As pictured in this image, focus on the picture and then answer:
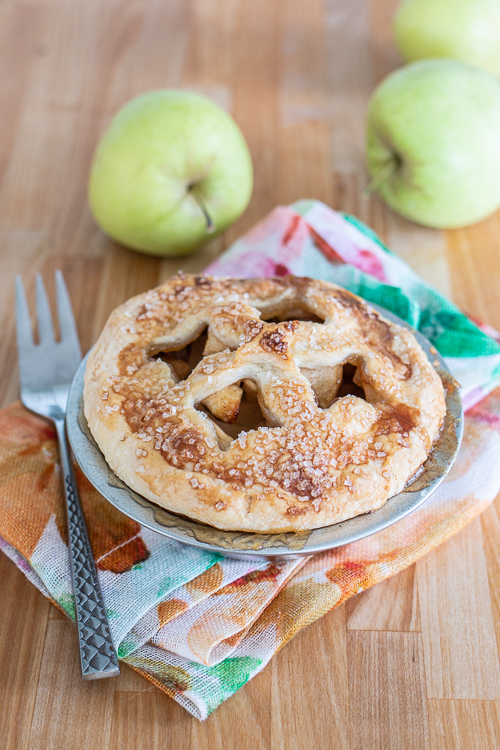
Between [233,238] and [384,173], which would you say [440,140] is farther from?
[233,238]

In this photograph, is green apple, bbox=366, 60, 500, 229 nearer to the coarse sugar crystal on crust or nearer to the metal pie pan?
the coarse sugar crystal on crust

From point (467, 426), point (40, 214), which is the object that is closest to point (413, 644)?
point (467, 426)

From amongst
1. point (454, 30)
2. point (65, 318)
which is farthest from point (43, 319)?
point (454, 30)

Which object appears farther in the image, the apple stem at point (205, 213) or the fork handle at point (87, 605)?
the apple stem at point (205, 213)

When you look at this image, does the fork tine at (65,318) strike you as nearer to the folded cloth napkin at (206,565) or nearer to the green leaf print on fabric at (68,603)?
the folded cloth napkin at (206,565)

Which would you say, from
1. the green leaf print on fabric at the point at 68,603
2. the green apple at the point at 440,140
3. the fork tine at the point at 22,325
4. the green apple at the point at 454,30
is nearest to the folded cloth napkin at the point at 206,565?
the green leaf print on fabric at the point at 68,603
